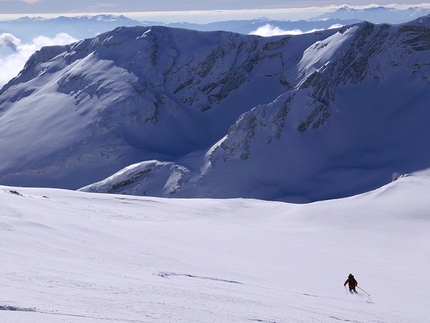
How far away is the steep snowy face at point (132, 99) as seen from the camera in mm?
92750

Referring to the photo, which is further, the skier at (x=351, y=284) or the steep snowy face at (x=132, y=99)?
the steep snowy face at (x=132, y=99)

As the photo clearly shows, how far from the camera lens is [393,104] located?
9125 cm

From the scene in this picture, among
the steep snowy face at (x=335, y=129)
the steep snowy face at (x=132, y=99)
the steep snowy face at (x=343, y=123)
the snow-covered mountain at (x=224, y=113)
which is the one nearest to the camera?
the steep snowy face at (x=335, y=129)

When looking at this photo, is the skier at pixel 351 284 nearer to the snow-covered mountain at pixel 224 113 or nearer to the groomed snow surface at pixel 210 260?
the groomed snow surface at pixel 210 260

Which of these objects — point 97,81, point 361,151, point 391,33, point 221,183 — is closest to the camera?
point 221,183

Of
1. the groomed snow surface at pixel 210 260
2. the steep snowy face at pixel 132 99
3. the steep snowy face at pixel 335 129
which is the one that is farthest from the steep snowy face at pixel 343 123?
the groomed snow surface at pixel 210 260

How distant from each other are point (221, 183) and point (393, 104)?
3688 centimetres

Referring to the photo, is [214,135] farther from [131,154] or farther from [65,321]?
[65,321]

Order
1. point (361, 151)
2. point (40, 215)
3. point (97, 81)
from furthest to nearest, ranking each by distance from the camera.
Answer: point (97, 81) < point (361, 151) < point (40, 215)

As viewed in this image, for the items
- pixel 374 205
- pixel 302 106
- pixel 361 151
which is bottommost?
pixel 374 205

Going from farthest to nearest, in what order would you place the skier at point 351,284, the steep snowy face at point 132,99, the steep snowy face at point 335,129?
the steep snowy face at point 132,99 → the steep snowy face at point 335,129 → the skier at point 351,284

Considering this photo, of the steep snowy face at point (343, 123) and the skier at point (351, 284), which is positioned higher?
the steep snowy face at point (343, 123)

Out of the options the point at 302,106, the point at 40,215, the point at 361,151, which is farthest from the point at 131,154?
the point at 40,215

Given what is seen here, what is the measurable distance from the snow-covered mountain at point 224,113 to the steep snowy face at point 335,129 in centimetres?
24
